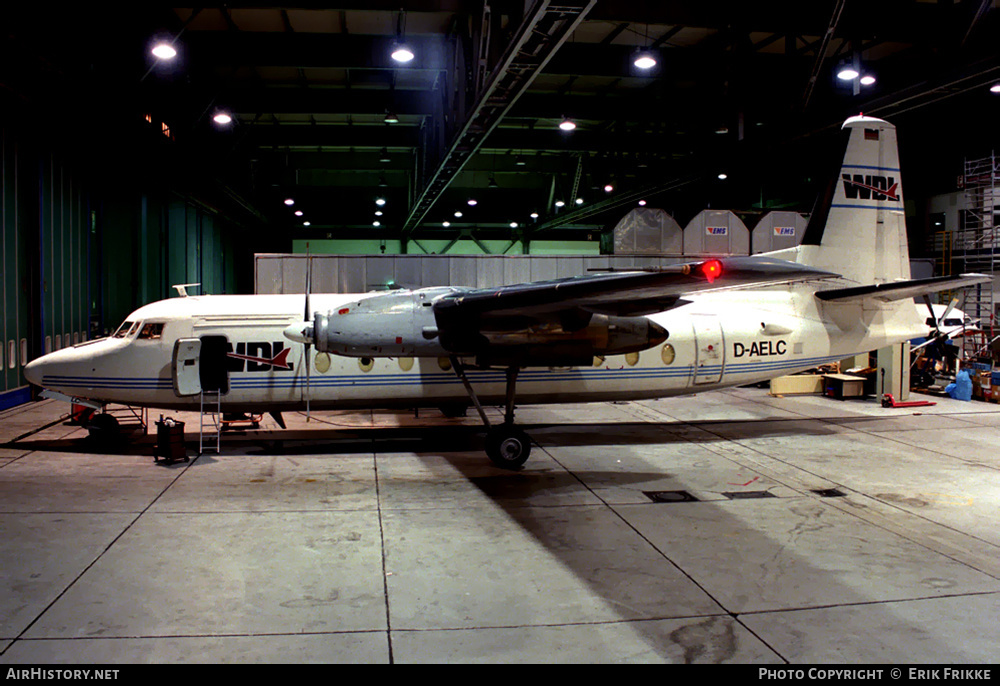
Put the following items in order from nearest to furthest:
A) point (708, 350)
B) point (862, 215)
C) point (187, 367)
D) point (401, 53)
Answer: point (187, 367)
point (401, 53)
point (708, 350)
point (862, 215)

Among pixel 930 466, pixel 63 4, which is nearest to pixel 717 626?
pixel 930 466

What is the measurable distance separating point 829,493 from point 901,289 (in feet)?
15.5

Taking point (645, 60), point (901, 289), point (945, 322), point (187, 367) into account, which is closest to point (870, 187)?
point (901, 289)

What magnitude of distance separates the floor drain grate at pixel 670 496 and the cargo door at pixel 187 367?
850cm

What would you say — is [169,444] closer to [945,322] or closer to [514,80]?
[514,80]

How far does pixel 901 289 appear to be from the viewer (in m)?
12.8

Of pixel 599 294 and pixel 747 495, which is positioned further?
pixel 747 495

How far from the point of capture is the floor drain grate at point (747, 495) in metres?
10.3

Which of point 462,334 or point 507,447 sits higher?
point 462,334

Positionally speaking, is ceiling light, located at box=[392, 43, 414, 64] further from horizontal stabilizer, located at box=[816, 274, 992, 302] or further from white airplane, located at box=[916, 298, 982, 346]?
white airplane, located at box=[916, 298, 982, 346]

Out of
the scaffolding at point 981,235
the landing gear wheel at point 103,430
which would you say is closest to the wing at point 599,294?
the landing gear wheel at point 103,430

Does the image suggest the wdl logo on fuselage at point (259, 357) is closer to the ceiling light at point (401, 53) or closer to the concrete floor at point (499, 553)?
the concrete floor at point (499, 553)

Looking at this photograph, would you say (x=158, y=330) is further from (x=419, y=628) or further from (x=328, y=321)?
(x=419, y=628)

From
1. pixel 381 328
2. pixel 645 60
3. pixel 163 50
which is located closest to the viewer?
pixel 381 328
